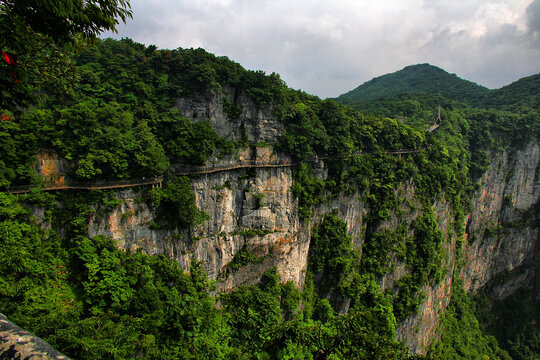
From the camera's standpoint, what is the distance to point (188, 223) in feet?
63.2

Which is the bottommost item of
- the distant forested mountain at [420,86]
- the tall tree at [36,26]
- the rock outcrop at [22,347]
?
the rock outcrop at [22,347]

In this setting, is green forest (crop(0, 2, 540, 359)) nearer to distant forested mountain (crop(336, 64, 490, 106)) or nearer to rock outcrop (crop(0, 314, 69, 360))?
rock outcrop (crop(0, 314, 69, 360))

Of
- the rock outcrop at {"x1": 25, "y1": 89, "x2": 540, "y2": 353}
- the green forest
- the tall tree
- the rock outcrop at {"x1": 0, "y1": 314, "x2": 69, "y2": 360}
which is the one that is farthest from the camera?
the rock outcrop at {"x1": 25, "y1": 89, "x2": 540, "y2": 353}

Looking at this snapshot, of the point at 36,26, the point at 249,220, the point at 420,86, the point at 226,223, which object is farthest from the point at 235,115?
the point at 420,86

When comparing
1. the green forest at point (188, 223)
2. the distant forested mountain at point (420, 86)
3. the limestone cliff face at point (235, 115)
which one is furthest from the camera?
the distant forested mountain at point (420, 86)

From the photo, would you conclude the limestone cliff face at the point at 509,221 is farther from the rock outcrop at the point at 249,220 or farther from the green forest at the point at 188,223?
the rock outcrop at the point at 249,220

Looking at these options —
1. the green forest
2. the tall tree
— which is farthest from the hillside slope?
the tall tree

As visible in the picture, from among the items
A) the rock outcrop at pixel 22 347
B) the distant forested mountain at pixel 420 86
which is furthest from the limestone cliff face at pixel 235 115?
the distant forested mountain at pixel 420 86

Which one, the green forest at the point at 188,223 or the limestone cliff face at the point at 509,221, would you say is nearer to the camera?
the green forest at the point at 188,223

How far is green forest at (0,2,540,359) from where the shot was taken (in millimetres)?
8438

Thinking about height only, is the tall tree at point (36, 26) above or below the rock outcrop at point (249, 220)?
above

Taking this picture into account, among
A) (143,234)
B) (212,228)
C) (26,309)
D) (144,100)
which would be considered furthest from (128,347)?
(144,100)

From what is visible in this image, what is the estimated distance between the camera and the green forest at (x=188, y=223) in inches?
332

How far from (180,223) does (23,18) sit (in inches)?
624
